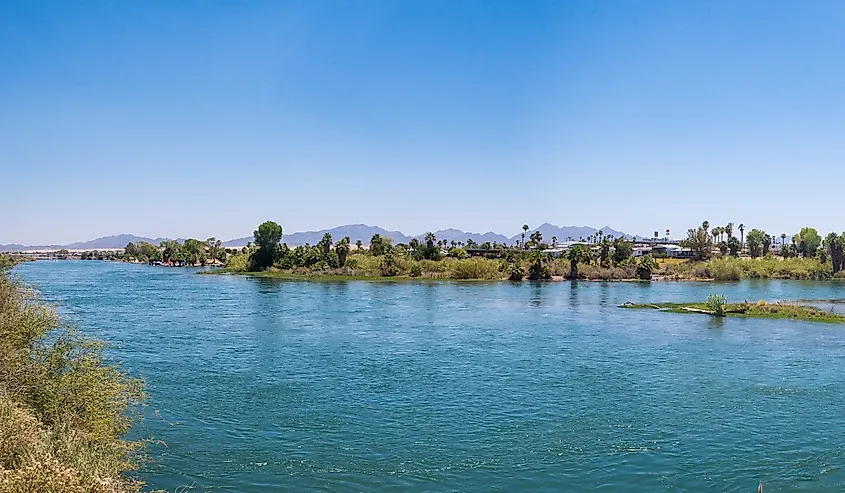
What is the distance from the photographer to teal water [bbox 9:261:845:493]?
2394cm

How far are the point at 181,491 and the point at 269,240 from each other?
421 feet

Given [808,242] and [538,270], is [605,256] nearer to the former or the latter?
[538,270]

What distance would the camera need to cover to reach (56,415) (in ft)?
65.3

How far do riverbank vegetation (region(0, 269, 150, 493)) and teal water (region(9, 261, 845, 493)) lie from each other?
10.5ft

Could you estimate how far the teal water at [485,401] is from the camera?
78.5 ft

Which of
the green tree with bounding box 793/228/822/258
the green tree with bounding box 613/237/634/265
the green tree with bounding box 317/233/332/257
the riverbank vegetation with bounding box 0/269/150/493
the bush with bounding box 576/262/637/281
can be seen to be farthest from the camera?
the green tree with bounding box 793/228/822/258

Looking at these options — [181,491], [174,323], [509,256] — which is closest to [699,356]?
[181,491]

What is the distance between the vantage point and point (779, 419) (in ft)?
98.5

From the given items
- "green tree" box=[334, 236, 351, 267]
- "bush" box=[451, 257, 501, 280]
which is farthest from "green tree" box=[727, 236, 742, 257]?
"green tree" box=[334, 236, 351, 267]

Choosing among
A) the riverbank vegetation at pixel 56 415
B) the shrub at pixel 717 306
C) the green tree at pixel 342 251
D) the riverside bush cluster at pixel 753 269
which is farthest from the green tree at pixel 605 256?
the riverbank vegetation at pixel 56 415

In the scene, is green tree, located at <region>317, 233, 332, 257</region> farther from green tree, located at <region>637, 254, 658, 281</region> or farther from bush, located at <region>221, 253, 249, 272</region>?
green tree, located at <region>637, 254, 658, 281</region>

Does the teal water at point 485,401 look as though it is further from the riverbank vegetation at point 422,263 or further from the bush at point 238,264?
the bush at point 238,264

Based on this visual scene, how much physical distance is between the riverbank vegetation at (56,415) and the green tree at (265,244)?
4625 inches

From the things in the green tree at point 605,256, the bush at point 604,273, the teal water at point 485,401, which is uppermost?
the green tree at point 605,256
